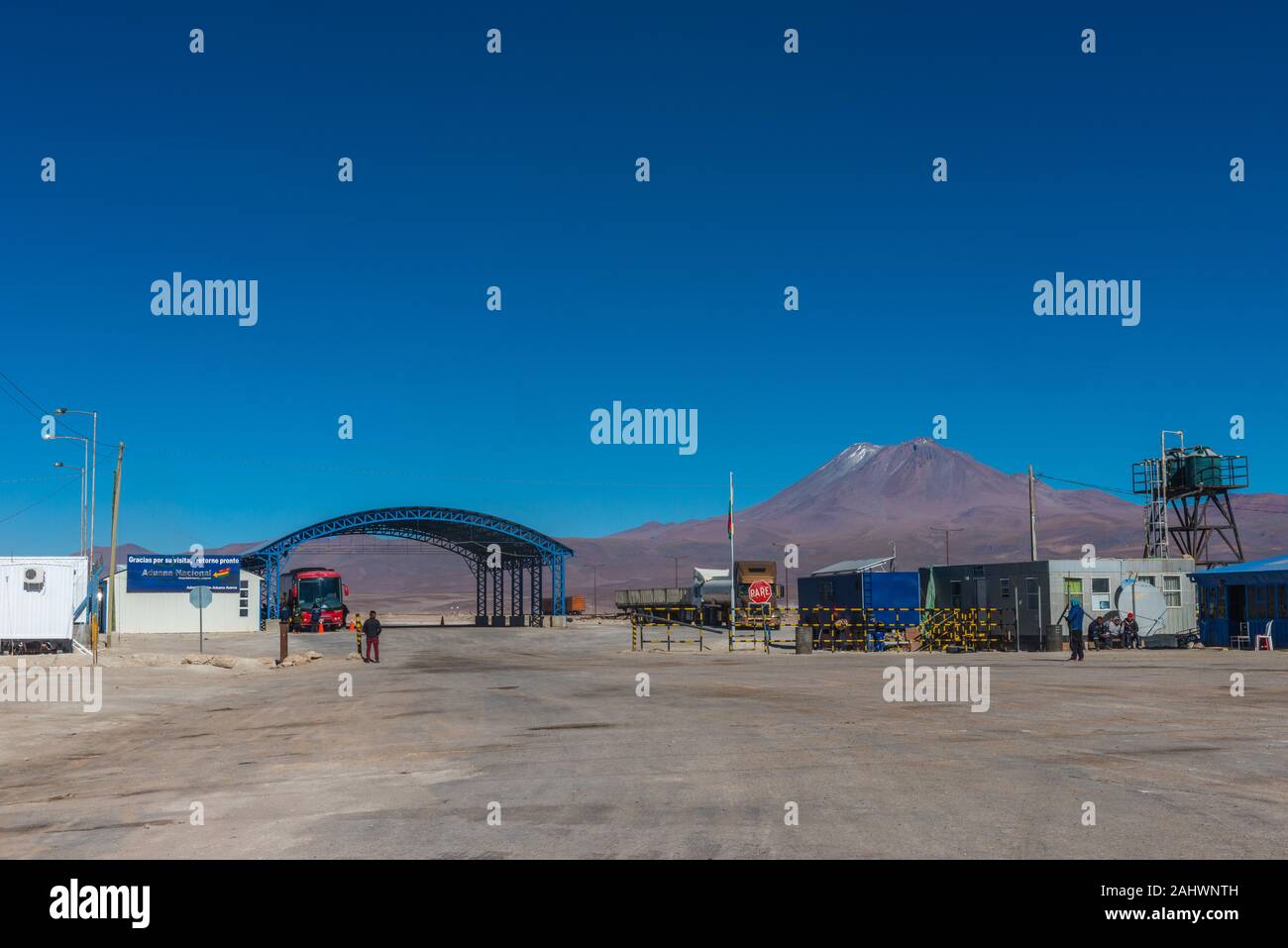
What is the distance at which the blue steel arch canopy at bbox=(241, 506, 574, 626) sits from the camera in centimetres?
6962

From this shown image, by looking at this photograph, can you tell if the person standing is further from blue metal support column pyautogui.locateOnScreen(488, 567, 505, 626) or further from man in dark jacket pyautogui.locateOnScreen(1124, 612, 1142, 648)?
blue metal support column pyautogui.locateOnScreen(488, 567, 505, 626)

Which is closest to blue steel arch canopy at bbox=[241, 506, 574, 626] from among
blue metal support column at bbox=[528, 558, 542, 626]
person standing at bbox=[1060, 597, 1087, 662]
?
blue metal support column at bbox=[528, 558, 542, 626]

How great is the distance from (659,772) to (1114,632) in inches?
1375

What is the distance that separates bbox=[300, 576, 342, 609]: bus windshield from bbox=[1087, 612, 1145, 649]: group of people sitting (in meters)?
43.3

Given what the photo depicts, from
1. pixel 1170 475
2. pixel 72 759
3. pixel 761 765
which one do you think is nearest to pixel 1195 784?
pixel 761 765

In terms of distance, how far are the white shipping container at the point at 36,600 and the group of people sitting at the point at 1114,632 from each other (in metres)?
36.3

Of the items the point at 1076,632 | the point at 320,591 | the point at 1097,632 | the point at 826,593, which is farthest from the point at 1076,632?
the point at 320,591

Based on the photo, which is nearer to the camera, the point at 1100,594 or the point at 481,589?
the point at 1100,594

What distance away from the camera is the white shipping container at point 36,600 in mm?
35969

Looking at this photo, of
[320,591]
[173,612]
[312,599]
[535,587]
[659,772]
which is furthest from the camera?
[535,587]

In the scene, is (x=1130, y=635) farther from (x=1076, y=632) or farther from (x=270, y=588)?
(x=270, y=588)

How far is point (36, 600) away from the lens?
36281 mm
